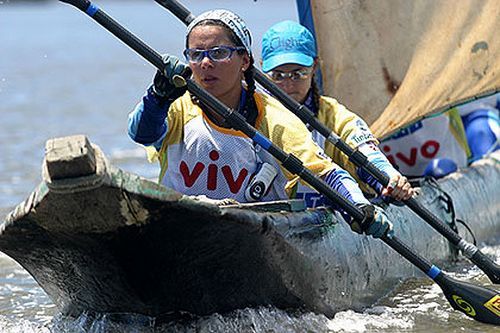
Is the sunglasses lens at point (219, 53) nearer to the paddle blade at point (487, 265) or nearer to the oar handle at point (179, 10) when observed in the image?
the oar handle at point (179, 10)

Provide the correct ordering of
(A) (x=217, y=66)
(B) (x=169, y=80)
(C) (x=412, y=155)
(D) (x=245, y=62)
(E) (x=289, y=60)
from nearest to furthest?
(B) (x=169, y=80) < (A) (x=217, y=66) < (D) (x=245, y=62) < (E) (x=289, y=60) < (C) (x=412, y=155)

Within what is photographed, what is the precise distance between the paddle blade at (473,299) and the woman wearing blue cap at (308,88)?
2.40 feet

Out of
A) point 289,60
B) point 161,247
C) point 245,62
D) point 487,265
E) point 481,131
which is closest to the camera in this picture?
point 161,247

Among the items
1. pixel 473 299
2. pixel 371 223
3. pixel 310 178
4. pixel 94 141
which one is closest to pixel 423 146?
pixel 473 299

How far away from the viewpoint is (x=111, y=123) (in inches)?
610

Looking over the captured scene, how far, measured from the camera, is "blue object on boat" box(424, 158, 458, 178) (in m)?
7.61

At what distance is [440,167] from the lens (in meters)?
7.68

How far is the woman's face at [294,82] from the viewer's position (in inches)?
243

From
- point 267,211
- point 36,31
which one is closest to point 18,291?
point 267,211

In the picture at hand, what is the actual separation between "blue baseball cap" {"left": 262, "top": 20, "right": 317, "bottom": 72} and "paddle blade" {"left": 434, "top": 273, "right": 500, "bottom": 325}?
150cm

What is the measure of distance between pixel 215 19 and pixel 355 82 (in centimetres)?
300

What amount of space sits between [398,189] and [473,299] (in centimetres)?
65

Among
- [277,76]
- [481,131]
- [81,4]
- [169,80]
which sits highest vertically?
[81,4]

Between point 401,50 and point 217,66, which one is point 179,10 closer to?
point 217,66
